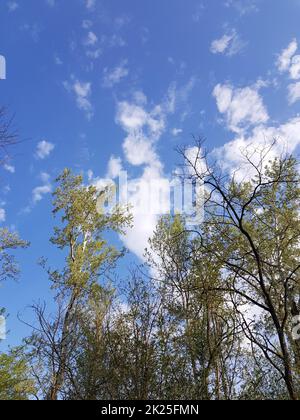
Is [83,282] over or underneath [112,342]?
over

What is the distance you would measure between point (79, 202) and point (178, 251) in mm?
5672

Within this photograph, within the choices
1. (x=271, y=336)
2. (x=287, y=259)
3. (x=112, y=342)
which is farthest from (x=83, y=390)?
(x=287, y=259)

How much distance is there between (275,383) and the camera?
9.44 meters

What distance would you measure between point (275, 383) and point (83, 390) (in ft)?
15.7

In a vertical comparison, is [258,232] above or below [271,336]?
above

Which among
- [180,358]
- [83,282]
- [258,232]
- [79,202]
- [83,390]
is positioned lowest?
[83,390]

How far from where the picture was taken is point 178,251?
1047 centimetres

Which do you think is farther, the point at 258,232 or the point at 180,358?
the point at 258,232
